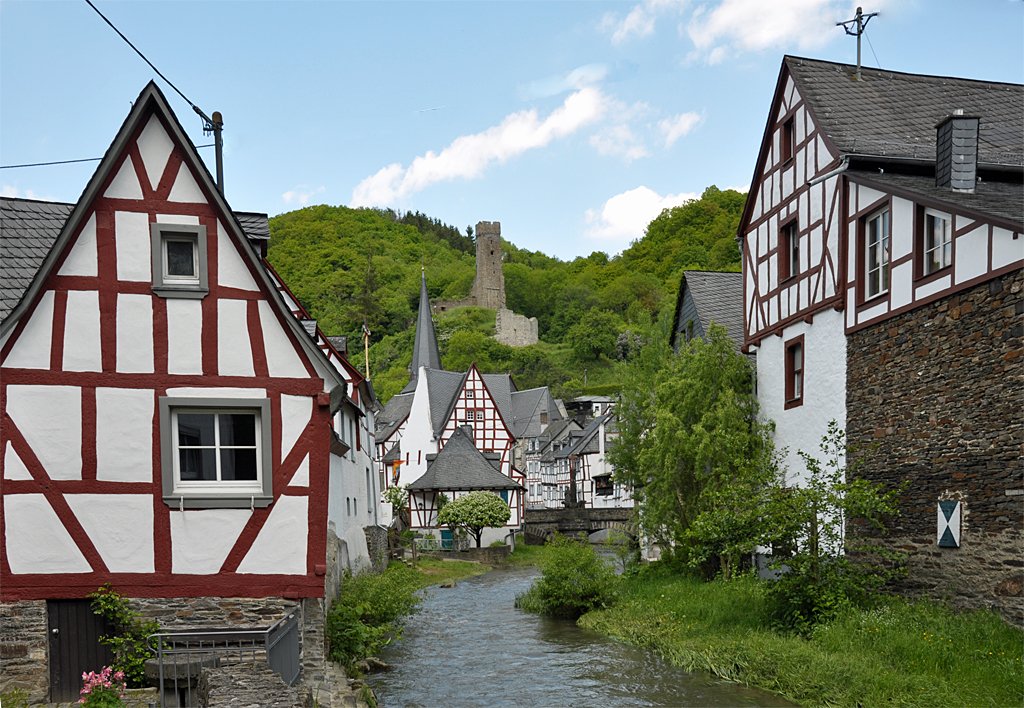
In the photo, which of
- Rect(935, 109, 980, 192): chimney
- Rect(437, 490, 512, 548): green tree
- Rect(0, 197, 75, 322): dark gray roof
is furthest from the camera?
Rect(437, 490, 512, 548): green tree

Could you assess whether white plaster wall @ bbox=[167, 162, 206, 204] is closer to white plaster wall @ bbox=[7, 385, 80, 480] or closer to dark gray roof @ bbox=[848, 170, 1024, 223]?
white plaster wall @ bbox=[7, 385, 80, 480]

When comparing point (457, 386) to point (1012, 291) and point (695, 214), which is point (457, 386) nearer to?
point (695, 214)

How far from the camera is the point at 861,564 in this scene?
16141 millimetres

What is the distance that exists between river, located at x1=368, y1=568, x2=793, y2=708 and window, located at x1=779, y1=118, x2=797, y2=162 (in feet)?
36.3

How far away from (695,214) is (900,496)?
79.1 metres

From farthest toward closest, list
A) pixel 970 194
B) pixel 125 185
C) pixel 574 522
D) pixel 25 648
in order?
pixel 574 522
pixel 970 194
pixel 125 185
pixel 25 648

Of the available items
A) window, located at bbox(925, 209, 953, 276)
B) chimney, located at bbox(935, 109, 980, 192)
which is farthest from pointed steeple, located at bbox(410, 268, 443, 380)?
window, located at bbox(925, 209, 953, 276)

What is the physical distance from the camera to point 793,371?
19.1m

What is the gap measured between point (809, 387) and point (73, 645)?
13868mm

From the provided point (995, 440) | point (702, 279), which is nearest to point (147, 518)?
point (995, 440)

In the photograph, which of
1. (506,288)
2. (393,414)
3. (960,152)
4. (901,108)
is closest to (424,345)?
(393,414)

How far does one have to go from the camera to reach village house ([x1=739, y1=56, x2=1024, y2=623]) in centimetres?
1237

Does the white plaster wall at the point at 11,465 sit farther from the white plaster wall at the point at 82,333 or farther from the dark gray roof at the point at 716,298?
the dark gray roof at the point at 716,298

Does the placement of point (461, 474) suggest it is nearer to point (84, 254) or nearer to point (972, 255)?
point (972, 255)
